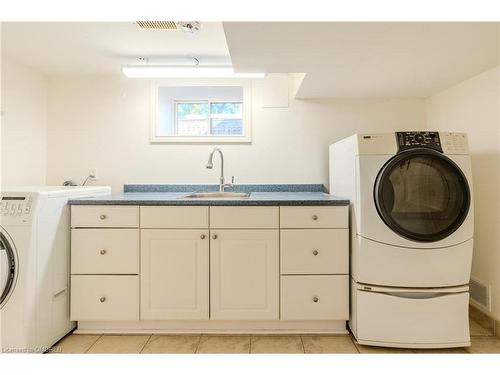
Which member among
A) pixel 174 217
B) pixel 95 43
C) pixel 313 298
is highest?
pixel 95 43

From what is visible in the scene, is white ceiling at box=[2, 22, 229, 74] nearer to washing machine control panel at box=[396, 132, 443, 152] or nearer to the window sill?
the window sill

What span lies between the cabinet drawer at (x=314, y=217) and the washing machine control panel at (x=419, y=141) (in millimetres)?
501

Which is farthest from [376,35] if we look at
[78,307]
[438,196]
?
[78,307]

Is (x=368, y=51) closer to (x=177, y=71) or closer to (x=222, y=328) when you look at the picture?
(x=177, y=71)

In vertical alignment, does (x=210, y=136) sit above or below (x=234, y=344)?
above

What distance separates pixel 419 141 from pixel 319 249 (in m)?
0.88

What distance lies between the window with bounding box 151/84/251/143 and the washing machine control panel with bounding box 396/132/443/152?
128 cm

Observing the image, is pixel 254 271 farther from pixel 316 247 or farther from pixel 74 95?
pixel 74 95

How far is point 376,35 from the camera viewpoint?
1433 mm

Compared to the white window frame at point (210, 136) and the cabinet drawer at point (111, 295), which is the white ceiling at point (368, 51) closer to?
the white window frame at point (210, 136)

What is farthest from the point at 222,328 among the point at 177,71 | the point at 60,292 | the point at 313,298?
the point at 177,71

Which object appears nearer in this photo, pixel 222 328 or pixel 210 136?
pixel 222 328

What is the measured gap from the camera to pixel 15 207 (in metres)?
1.59
